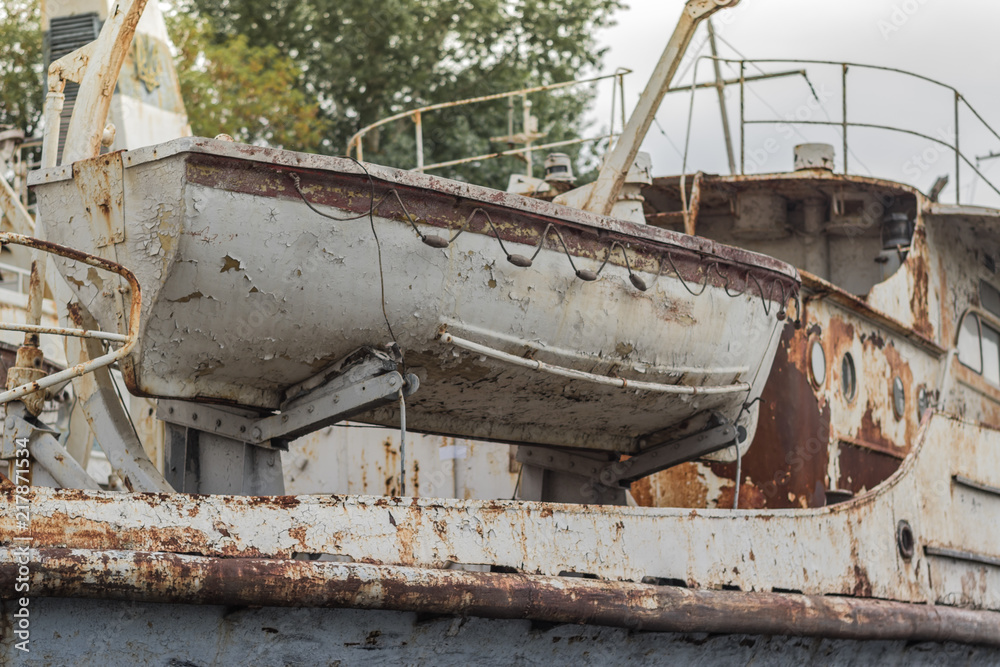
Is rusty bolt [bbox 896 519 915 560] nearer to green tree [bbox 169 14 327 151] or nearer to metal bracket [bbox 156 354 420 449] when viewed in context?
metal bracket [bbox 156 354 420 449]

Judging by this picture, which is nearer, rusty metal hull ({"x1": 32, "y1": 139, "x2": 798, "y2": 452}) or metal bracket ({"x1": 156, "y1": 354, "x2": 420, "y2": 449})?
rusty metal hull ({"x1": 32, "y1": 139, "x2": 798, "y2": 452})

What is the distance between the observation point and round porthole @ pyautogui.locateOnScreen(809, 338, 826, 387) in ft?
22.2

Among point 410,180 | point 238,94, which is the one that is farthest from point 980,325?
point 238,94

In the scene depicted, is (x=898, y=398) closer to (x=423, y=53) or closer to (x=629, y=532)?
(x=629, y=532)

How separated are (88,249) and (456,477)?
307 cm

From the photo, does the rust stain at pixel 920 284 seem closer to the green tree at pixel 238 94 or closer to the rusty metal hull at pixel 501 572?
the rusty metal hull at pixel 501 572

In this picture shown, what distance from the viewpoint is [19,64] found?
61.4ft

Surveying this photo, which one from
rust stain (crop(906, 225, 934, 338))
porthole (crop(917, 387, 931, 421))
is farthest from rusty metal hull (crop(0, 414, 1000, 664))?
rust stain (crop(906, 225, 934, 338))

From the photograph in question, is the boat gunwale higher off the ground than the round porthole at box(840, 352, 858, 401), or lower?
higher

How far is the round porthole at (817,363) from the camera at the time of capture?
6777mm

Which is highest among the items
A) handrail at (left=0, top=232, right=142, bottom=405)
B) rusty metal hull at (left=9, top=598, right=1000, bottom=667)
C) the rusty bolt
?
handrail at (left=0, top=232, right=142, bottom=405)

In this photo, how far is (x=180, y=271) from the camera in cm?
428

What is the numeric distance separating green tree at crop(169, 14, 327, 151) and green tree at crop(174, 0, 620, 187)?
35.9 inches

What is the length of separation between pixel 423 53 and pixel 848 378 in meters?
14.2
